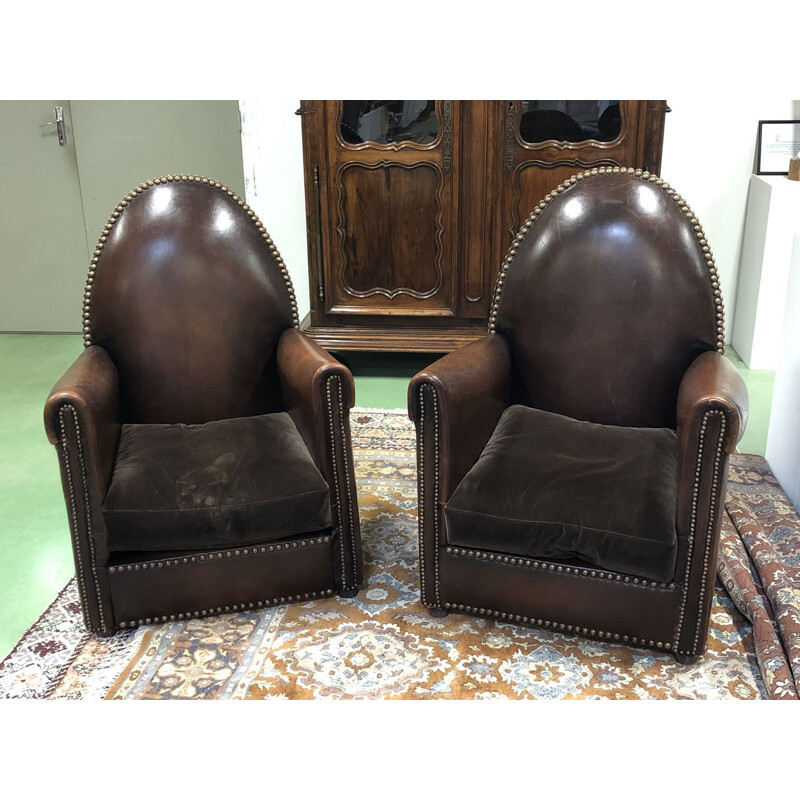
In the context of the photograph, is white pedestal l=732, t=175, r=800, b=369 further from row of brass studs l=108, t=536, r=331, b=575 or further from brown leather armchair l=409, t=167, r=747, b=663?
row of brass studs l=108, t=536, r=331, b=575

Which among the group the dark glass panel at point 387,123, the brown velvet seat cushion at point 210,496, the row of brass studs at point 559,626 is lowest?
the row of brass studs at point 559,626

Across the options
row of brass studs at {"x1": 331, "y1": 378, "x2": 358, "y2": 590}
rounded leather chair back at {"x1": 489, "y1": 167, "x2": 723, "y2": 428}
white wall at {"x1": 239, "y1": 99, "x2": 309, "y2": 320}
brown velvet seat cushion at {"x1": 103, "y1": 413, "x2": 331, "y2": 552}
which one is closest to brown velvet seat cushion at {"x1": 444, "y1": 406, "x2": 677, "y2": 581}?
rounded leather chair back at {"x1": 489, "y1": 167, "x2": 723, "y2": 428}

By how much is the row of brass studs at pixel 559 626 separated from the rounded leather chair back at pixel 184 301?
853mm

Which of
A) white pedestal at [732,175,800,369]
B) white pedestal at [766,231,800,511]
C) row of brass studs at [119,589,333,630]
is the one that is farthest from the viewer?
white pedestal at [732,175,800,369]

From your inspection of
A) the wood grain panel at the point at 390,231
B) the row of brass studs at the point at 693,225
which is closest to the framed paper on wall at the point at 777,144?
the wood grain panel at the point at 390,231

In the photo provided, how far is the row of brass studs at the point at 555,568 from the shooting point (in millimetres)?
1990

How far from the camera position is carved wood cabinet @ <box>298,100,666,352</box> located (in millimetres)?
3500

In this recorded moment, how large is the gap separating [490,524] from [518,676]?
35 cm

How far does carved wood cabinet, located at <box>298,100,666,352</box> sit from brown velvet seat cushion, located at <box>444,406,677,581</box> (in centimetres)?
163

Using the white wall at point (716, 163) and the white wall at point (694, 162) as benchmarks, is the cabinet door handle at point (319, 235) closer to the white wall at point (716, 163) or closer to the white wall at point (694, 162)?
the white wall at point (694, 162)

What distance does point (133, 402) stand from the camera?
2420 millimetres

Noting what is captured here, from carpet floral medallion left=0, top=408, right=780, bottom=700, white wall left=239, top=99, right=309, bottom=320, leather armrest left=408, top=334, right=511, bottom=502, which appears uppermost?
white wall left=239, top=99, right=309, bottom=320
